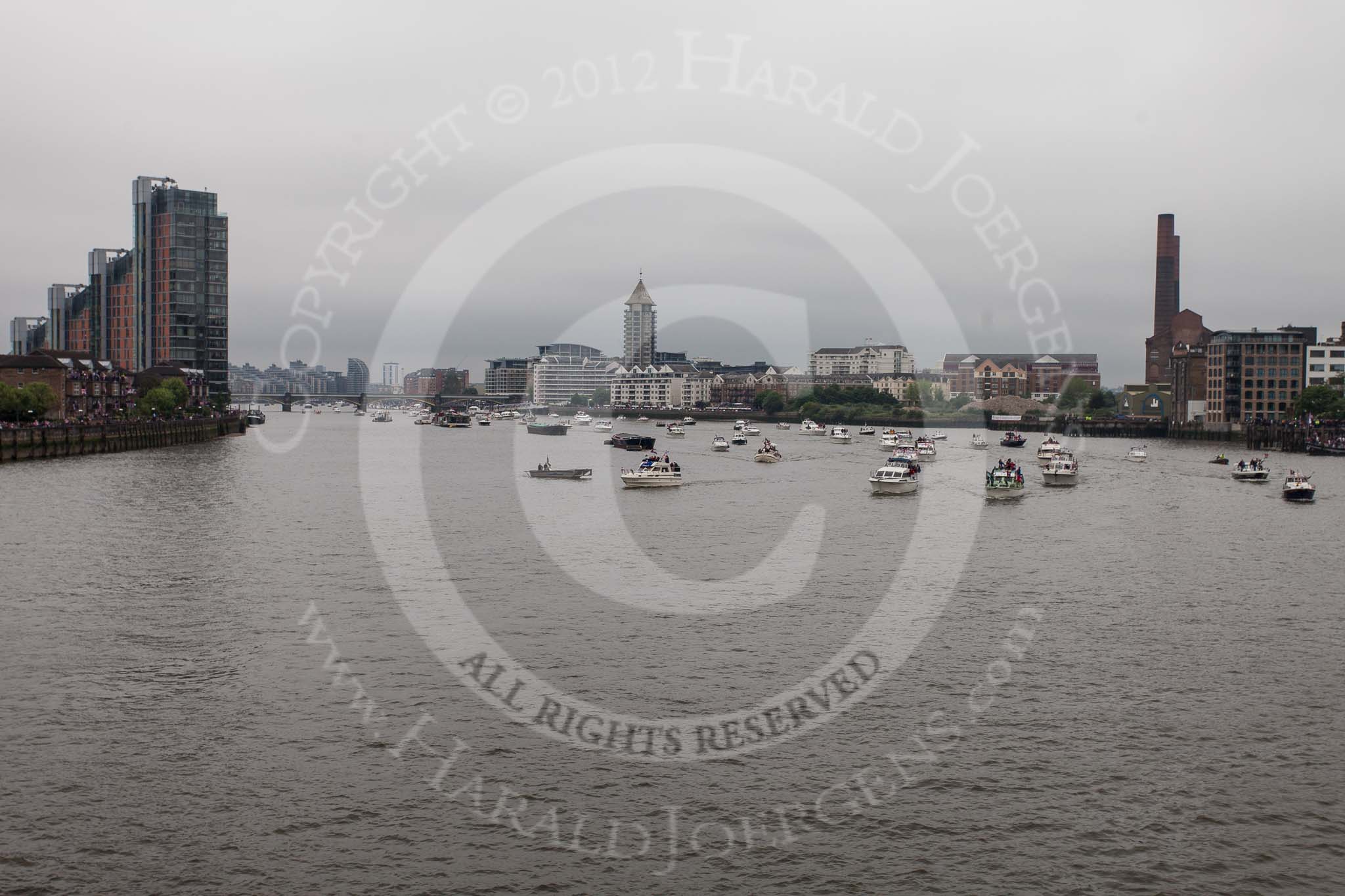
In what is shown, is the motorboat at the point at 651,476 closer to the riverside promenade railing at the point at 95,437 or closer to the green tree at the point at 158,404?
the riverside promenade railing at the point at 95,437

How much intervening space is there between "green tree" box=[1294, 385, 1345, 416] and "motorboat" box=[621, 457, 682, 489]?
106663 mm

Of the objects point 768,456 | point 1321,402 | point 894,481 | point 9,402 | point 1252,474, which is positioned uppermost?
point 1321,402

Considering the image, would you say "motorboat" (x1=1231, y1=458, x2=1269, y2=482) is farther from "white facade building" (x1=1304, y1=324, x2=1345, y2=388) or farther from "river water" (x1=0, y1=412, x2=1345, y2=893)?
"white facade building" (x1=1304, y1=324, x2=1345, y2=388)

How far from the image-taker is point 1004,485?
231 feet

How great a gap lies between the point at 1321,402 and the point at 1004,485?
97.1 m

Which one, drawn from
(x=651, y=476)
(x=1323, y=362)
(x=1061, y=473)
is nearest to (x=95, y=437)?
(x=651, y=476)

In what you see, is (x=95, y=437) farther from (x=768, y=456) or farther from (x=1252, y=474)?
(x=1252, y=474)

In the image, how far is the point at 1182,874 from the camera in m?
16.3

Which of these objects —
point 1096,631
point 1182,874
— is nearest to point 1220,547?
point 1096,631

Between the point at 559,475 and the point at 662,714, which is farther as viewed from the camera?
the point at 559,475

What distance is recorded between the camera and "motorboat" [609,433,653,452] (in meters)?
119

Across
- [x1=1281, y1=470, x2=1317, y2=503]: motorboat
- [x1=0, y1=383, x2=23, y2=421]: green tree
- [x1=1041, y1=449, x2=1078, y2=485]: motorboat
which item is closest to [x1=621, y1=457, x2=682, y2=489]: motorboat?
[x1=1041, y1=449, x2=1078, y2=485]: motorboat

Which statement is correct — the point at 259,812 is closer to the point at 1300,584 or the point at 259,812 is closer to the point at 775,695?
the point at 775,695

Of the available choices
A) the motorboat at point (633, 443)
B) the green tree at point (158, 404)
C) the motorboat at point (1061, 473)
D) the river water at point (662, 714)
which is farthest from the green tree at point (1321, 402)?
→ the green tree at point (158, 404)
